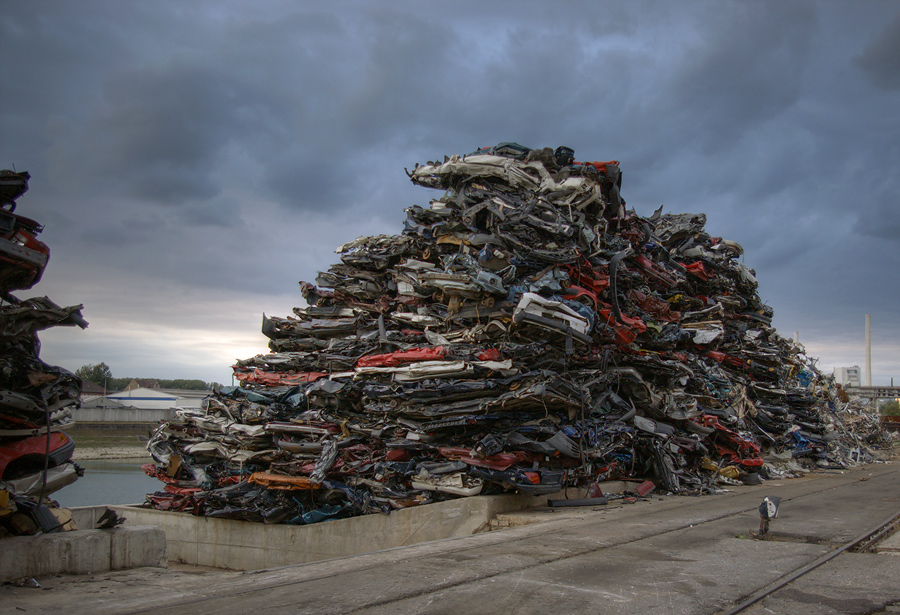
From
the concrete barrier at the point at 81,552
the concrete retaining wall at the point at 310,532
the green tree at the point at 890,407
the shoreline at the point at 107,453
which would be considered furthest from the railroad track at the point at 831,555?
the green tree at the point at 890,407

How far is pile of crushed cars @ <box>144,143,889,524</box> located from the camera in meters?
10.3

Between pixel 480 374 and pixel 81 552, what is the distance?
6223 millimetres

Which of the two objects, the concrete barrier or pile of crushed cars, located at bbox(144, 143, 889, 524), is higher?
pile of crushed cars, located at bbox(144, 143, 889, 524)

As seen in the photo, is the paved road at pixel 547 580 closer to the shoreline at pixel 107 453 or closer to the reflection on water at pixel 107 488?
the reflection on water at pixel 107 488

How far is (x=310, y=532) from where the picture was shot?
10.5 metres

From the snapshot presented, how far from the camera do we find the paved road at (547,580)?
14.7 ft

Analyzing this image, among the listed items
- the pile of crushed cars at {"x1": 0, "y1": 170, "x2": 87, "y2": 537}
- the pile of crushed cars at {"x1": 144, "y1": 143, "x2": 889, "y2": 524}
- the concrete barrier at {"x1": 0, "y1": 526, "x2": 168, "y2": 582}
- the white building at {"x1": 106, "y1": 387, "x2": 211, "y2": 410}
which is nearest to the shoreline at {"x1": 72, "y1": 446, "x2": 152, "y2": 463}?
the white building at {"x1": 106, "y1": 387, "x2": 211, "y2": 410}

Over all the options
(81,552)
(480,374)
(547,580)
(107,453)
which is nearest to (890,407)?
(107,453)

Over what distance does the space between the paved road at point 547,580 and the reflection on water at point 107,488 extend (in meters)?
13.6

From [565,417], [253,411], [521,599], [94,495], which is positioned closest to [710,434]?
[565,417]

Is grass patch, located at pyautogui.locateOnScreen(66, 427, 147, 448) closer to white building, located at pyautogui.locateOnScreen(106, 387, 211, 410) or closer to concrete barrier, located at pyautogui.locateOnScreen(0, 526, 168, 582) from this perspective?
white building, located at pyautogui.locateOnScreen(106, 387, 211, 410)

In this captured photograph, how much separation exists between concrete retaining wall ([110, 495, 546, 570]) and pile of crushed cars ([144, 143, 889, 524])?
29cm

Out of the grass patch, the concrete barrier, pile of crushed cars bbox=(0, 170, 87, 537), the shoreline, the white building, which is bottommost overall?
the shoreline

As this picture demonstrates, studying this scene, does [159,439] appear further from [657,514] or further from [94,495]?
[94,495]
